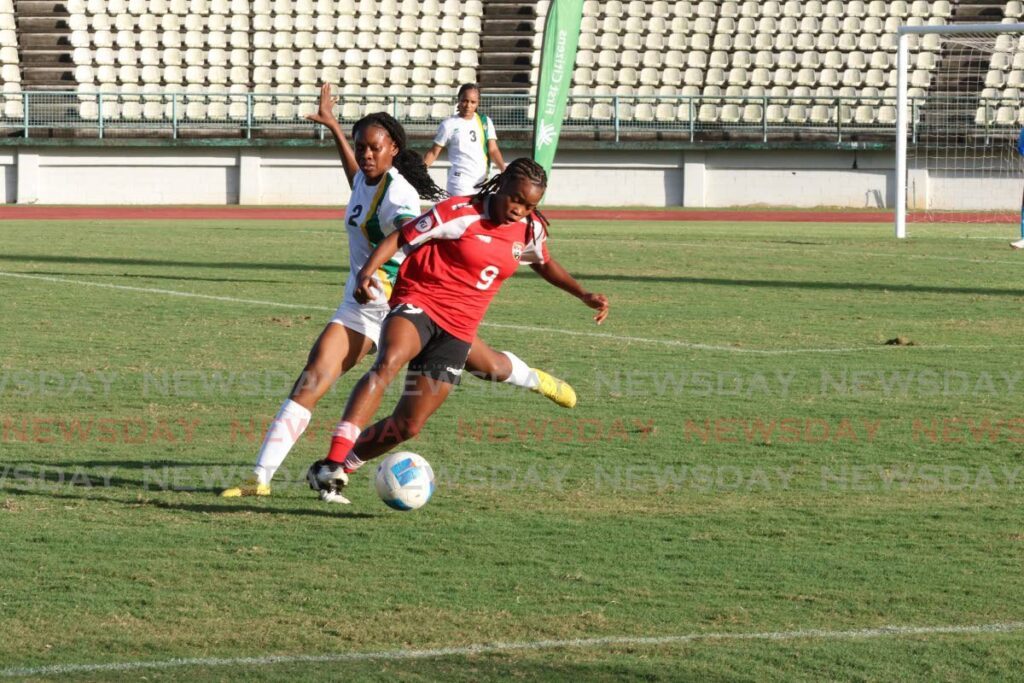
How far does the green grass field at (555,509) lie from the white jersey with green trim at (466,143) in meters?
2.83

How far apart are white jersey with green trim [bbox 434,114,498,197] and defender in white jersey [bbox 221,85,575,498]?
8.52 metres

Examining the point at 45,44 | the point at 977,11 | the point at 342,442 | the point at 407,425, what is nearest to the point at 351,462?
the point at 342,442

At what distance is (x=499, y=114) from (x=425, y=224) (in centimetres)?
2617

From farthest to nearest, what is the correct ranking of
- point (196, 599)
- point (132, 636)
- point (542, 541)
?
point (542, 541)
point (196, 599)
point (132, 636)

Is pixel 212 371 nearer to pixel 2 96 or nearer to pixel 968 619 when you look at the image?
pixel 968 619

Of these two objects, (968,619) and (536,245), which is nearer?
(968,619)

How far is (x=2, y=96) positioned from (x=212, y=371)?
2453 centimetres

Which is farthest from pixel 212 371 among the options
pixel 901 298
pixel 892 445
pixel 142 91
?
pixel 142 91

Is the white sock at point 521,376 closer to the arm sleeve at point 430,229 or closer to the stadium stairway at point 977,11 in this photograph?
the arm sleeve at point 430,229

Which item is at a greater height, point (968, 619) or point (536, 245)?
point (536, 245)

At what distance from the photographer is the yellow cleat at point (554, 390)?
771cm

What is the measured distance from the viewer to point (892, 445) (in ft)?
25.8

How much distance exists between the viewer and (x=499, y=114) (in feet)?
106

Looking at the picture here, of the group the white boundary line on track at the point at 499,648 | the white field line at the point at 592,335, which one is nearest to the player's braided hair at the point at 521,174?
the white boundary line on track at the point at 499,648
